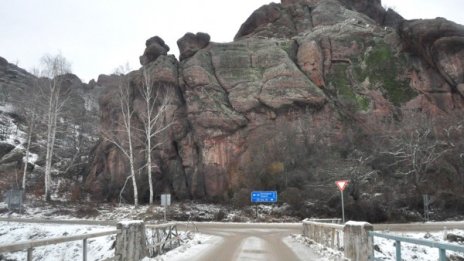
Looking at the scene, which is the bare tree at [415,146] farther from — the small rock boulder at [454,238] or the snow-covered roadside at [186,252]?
the snow-covered roadside at [186,252]

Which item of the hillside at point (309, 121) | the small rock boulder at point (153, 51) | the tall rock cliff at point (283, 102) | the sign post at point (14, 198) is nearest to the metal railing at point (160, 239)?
the hillside at point (309, 121)

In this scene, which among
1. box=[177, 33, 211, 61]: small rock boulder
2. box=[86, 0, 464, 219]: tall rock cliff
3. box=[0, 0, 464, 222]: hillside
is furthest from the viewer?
box=[177, 33, 211, 61]: small rock boulder

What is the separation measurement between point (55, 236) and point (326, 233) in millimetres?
16716

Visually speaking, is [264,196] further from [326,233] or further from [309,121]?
[326,233]

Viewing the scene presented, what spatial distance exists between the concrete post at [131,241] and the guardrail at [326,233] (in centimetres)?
624

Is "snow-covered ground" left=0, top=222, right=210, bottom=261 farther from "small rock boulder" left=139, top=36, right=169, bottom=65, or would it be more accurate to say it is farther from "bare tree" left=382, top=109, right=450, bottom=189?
"small rock boulder" left=139, top=36, right=169, bottom=65

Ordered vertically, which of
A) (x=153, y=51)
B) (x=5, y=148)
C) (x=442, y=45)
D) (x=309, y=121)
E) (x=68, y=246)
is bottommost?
(x=68, y=246)

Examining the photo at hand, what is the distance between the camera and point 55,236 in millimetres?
26219

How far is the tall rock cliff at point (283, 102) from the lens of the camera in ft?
150

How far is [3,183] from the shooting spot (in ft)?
170

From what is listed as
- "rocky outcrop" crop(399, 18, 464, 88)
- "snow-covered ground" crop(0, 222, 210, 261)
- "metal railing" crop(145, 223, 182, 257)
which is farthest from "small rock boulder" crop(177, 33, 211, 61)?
"metal railing" crop(145, 223, 182, 257)

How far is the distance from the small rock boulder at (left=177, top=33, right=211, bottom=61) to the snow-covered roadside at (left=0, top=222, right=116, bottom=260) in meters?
31.4

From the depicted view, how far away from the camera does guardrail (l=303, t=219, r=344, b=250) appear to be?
15.6 metres

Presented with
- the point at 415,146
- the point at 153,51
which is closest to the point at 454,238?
the point at 415,146
